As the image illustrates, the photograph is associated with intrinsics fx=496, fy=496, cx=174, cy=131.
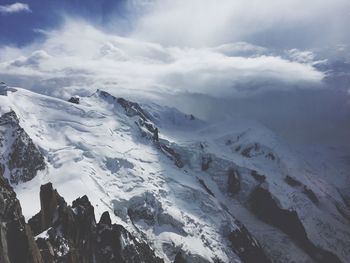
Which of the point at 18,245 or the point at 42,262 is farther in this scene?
the point at 42,262

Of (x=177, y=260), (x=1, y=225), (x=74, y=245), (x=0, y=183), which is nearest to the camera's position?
(x=1, y=225)

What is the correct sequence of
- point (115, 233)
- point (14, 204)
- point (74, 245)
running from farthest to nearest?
point (115, 233)
point (74, 245)
point (14, 204)

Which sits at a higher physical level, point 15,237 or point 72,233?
point 15,237

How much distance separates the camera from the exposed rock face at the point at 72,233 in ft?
326

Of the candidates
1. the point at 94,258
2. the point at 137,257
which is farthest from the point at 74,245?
the point at 137,257

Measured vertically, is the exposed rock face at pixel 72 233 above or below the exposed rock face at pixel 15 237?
below

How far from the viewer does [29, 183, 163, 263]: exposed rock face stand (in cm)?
9925

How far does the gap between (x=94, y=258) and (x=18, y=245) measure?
190 ft

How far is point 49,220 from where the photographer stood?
11625 centimetres

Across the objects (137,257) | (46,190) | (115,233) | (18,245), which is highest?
(18,245)

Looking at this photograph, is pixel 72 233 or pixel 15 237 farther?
pixel 72 233

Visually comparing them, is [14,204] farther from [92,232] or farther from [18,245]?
[92,232]

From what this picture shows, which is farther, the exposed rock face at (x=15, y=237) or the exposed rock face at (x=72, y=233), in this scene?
the exposed rock face at (x=72, y=233)

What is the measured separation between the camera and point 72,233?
366 ft
